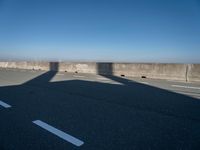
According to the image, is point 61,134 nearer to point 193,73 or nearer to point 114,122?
point 114,122

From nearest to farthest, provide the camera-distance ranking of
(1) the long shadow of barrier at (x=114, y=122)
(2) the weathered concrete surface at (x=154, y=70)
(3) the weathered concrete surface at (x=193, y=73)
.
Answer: (1) the long shadow of barrier at (x=114, y=122), (3) the weathered concrete surface at (x=193, y=73), (2) the weathered concrete surface at (x=154, y=70)

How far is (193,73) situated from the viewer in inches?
508

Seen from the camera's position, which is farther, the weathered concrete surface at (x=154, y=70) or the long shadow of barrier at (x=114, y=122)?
the weathered concrete surface at (x=154, y=70)

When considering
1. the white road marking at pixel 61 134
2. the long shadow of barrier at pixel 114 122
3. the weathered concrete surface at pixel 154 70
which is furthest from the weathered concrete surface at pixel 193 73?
the white road marking at pixel 61 134

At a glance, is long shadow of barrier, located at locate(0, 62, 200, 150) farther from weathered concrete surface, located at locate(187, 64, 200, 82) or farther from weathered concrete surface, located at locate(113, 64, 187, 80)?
weathered concrete surface, located at locate(113, 64, 187, 80)

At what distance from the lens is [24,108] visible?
18.8ft

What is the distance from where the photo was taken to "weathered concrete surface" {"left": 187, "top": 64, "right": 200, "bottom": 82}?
12709mm

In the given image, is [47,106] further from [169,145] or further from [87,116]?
[169,145]

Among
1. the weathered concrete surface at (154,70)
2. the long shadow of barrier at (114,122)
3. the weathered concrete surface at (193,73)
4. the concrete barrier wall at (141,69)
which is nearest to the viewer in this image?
the long shadow of barrier at (114,122)

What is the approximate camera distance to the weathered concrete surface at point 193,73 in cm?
1271

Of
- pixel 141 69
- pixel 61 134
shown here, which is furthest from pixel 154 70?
pixel 61 134

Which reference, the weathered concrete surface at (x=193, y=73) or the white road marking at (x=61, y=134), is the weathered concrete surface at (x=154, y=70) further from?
the white road marking at (x=61, y=134)

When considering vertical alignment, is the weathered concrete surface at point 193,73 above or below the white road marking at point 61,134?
above

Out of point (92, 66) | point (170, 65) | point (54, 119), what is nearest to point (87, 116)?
point (54, 119)
